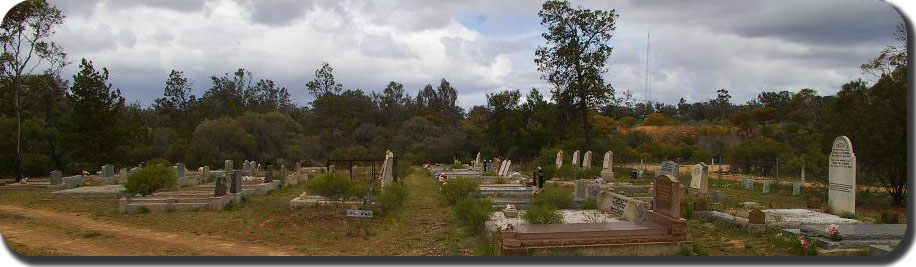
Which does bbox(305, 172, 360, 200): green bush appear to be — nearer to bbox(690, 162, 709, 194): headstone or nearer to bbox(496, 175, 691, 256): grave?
bbox(496, 175, 691, 256): grave

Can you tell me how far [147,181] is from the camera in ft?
59.2

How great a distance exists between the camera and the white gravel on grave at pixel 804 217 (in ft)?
40.1

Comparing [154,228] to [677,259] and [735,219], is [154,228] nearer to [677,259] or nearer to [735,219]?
[677,259]

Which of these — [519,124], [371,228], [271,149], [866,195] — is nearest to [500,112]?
[519,124]

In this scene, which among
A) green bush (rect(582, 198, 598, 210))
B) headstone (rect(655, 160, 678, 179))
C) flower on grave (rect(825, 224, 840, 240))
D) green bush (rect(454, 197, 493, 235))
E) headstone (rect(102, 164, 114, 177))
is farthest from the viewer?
headstone (rect(102, 164, 114, 177))

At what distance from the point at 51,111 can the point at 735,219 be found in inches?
1488

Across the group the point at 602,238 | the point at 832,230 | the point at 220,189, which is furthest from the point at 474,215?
the point at 220,189

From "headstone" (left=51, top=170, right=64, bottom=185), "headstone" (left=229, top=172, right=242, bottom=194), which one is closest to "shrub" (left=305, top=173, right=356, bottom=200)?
"headstone" (left=229, top=172, right=242, bottom=194)

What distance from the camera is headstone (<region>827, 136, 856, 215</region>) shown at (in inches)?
536

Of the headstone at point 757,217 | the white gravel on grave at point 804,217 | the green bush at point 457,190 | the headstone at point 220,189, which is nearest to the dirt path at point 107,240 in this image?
the headstone at point 220,189

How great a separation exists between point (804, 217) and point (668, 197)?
4372 mm

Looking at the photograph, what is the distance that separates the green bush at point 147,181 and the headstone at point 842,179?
16.9 metres

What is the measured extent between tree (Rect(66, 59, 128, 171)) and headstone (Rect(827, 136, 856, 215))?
2909 centimetres

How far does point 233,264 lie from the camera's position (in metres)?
8.62
